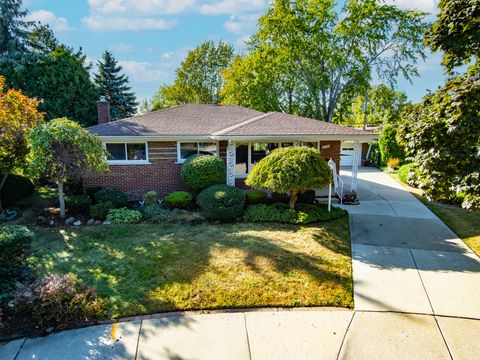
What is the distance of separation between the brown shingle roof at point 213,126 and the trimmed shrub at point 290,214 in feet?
9.15

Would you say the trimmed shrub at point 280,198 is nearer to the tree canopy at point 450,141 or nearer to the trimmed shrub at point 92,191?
the tree canopy at point 450,141

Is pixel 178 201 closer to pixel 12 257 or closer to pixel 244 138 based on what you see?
pixel 244 138

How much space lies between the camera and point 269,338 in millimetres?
4262

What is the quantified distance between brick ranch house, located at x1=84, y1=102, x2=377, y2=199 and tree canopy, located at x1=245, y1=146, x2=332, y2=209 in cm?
211

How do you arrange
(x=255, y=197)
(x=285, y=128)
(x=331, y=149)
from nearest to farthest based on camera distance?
(x=255, y=197) → (x=285, y=128) → (x=331, y=149)

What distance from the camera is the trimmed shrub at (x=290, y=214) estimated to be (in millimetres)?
9408

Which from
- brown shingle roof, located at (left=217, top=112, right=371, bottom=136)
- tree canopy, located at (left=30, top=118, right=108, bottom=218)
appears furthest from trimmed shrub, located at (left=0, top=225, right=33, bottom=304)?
brown shingle roof, located at (left=217, top=112, right=371, bottom=136)

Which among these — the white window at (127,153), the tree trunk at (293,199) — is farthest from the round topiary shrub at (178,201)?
the tree trunk at (293,199)

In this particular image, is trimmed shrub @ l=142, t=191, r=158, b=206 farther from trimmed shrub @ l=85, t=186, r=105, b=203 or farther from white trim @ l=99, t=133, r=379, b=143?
white trim @ l=99, t=133, r=379, b=143

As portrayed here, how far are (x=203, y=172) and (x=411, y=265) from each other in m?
7.25

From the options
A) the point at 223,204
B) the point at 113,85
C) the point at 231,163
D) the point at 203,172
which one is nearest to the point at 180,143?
the point at 203,172

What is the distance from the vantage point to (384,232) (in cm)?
859

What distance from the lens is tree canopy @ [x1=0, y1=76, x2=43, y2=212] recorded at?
372 inches

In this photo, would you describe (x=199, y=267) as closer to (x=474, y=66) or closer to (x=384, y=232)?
(x=384, y=232)
